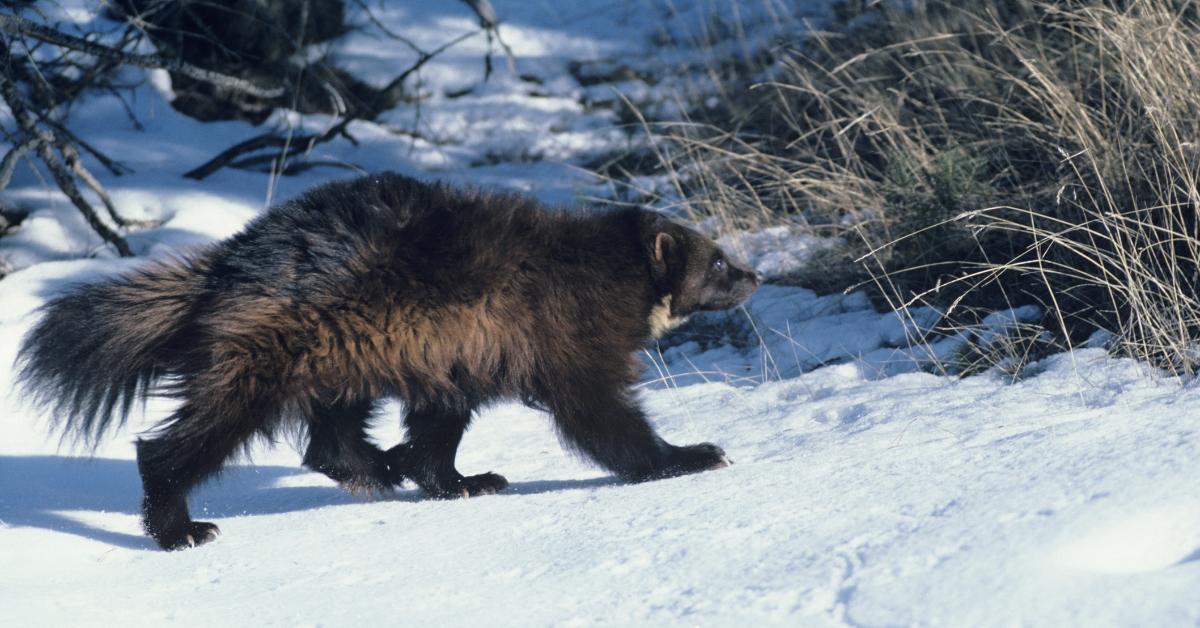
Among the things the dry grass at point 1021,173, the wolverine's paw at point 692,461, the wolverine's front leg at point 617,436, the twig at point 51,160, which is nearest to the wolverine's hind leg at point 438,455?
the wolverine's front leg at point 617,436

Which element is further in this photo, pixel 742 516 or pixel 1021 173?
pixel 1021 173

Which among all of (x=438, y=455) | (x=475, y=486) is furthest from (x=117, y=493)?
(x=475, y=486)

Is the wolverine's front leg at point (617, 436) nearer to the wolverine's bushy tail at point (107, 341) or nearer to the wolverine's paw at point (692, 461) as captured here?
the wolverine's paw at point (692, 461)

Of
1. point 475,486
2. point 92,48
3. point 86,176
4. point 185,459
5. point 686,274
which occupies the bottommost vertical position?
point 475,486

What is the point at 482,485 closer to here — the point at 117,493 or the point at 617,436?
the point at 617,436

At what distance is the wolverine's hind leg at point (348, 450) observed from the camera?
4188 mm

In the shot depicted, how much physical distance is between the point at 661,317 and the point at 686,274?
180 millimetres

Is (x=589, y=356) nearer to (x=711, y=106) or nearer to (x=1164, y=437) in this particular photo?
(x=1164, y=437)

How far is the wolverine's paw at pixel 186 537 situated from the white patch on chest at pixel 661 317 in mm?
1615

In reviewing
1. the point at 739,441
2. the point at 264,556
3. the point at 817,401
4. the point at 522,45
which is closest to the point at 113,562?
the point at 264,556

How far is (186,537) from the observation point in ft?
11.9

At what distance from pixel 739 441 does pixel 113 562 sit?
2.10 m

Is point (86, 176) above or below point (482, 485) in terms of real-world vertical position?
above

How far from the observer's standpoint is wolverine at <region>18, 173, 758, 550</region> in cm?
357
